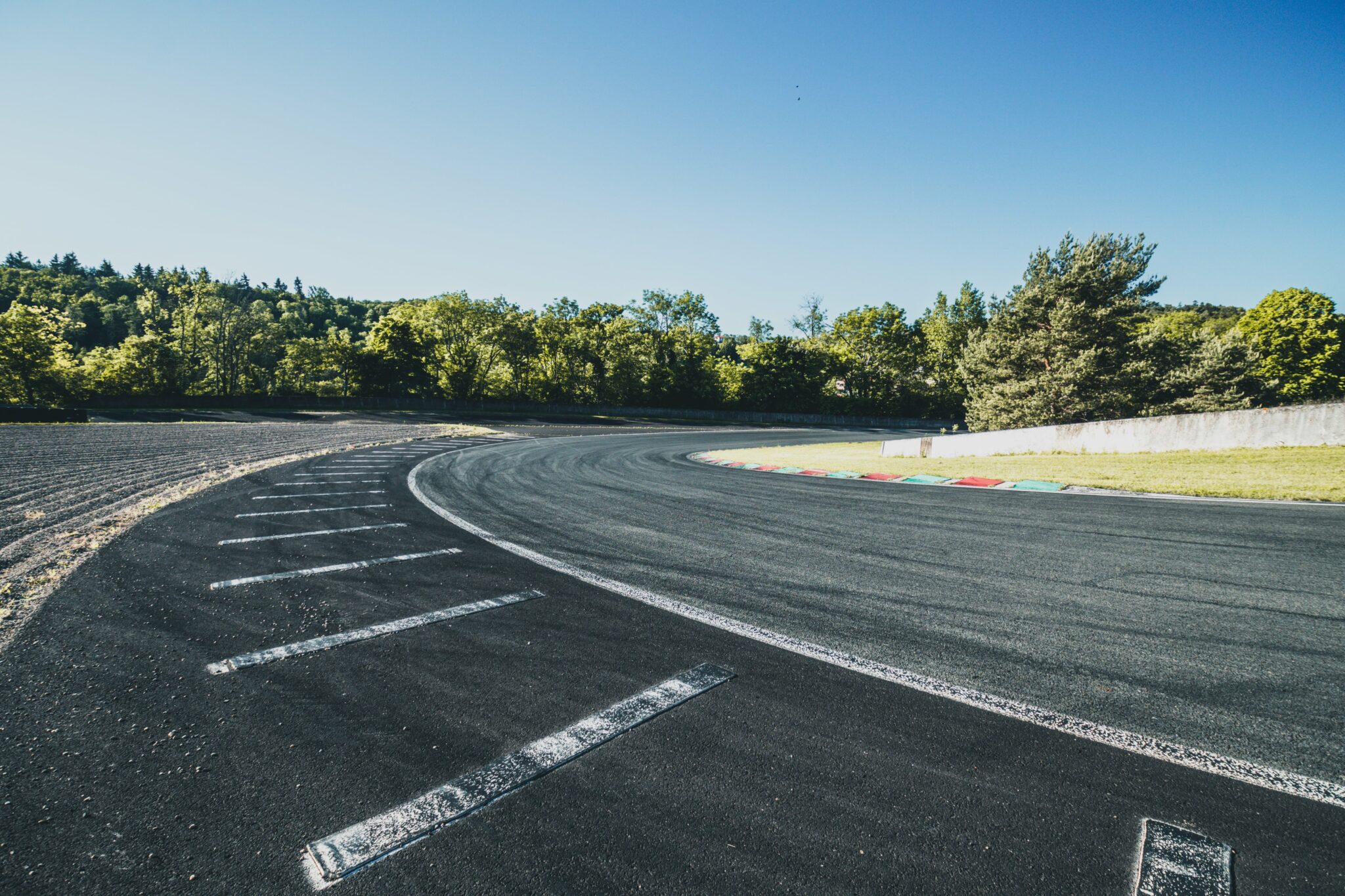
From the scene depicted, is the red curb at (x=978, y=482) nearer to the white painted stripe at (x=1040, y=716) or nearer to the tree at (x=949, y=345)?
the white painted stripe at (x=1040, y=716)

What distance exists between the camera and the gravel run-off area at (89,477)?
5387 mm

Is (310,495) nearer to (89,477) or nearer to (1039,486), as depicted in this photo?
(89,477)

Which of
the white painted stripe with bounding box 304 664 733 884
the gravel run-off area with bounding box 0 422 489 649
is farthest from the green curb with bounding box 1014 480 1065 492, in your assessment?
the gravel run-off area with bounding box 0 422 489 649

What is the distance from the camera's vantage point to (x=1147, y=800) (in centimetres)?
227

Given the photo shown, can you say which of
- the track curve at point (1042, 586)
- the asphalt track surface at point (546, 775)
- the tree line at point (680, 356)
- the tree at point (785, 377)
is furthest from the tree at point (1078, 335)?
the tree at point (785, 377)

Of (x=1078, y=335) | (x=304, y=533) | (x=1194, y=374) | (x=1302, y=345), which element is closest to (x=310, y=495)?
(x=304, y=533)

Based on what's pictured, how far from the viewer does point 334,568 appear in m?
5.55

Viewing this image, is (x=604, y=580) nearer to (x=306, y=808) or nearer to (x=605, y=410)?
(x=306, y=808)

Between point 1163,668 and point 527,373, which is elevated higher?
point 527,373

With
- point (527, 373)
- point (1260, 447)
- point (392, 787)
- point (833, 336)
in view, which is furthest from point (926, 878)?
point (833, 336)

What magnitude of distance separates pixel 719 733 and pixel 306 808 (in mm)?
1850

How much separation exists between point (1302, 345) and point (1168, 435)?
59.4 metres

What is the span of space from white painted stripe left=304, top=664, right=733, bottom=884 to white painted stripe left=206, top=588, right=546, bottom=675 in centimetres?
195

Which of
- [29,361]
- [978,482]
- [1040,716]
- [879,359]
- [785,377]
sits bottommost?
[1040,716]
